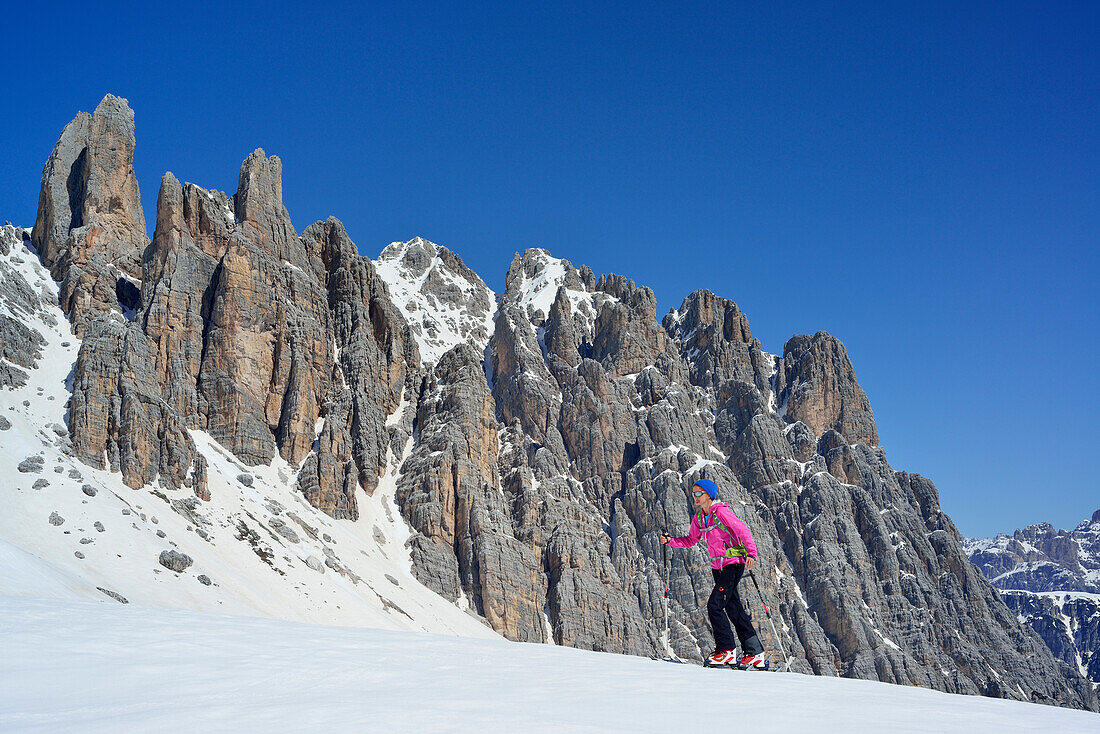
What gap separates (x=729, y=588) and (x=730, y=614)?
49 cm

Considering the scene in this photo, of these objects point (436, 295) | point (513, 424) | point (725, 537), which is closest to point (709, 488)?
point (725, 537)

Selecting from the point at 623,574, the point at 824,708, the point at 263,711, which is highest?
the point at 623,574

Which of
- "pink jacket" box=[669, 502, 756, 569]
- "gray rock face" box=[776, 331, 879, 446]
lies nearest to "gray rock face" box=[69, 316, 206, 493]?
"pink jacket" box=[669, 502, 756, 569]

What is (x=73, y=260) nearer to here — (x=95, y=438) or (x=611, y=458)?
(x=95, y=438)

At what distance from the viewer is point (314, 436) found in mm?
94750

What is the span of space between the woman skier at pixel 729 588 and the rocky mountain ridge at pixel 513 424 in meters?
63.3

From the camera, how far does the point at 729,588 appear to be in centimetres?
1341

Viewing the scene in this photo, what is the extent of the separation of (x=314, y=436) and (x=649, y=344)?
79.2m

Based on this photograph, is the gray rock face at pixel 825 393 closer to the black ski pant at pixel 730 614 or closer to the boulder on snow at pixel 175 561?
the boulder on snow at pixel 175 561

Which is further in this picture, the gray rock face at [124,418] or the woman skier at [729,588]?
the gray rock face at [124,418]

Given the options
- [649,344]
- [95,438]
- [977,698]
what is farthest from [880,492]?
[977,698]

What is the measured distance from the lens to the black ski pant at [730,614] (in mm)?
13312

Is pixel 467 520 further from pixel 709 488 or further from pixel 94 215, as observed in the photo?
pixel 709 488

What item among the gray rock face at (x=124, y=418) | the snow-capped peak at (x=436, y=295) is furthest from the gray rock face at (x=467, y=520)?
the gray rock face at (x=124, y=418)
